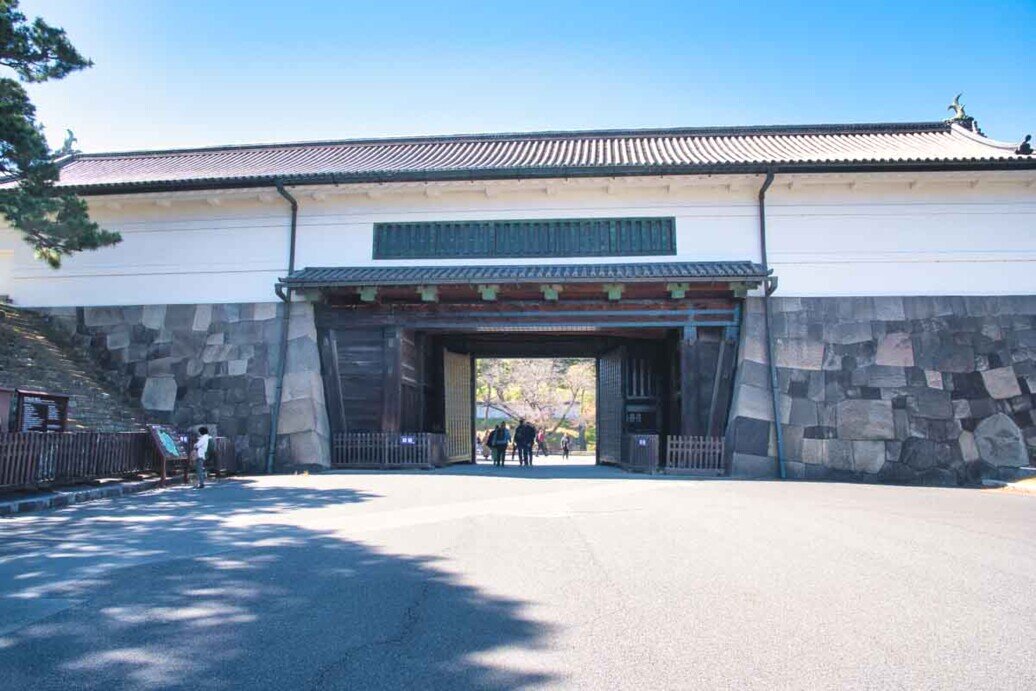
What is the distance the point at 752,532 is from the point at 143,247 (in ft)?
51.6

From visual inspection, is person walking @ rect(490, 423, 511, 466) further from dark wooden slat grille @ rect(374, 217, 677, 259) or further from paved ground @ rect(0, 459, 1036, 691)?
paved ground @ rect(0, 459, 1036, 691)

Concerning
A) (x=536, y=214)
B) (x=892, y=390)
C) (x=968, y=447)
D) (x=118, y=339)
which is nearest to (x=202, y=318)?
(x=118, y=339)

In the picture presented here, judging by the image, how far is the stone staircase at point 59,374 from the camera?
13.4 meters

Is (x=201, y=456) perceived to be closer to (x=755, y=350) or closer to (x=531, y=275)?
(x=531, y=275)

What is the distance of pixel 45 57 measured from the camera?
1095 cm

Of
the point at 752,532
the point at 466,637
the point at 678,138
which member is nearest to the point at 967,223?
the point at 678,138

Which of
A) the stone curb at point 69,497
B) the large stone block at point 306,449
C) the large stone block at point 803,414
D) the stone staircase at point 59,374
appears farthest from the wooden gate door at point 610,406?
the stone staircase at point 59,374

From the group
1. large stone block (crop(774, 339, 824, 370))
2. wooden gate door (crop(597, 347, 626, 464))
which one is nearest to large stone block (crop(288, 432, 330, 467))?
wooden gate door (crop(597, 347, 626, 464))

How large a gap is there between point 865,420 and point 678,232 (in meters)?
5.67

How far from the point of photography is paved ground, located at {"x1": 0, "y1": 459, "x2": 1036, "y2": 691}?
3363 millimetres

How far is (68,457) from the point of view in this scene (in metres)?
10.3

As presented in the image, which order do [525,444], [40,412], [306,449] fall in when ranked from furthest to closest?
[525,444] → [306,449] → [40,412]

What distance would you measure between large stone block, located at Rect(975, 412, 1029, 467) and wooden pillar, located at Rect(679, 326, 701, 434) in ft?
19.1

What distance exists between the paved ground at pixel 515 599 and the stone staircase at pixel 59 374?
5.85 m
